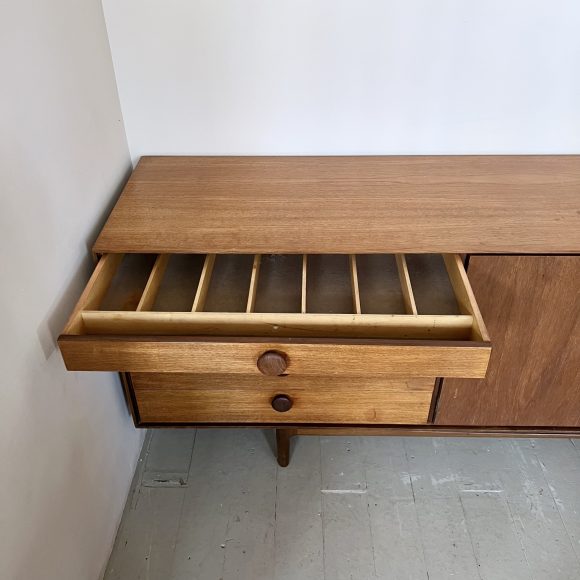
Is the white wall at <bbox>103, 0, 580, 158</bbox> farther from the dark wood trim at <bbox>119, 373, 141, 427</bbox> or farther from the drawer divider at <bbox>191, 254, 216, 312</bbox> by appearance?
the dark wood trim at <bbox>119, 373, 141, 427</bbox>

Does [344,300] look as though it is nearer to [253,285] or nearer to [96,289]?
[253,285]

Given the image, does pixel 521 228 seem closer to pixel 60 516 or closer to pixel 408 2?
pixel 408 2

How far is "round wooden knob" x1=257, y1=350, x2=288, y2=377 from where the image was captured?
85 centimetres

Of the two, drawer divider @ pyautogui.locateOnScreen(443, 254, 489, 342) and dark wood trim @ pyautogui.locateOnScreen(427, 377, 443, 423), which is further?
dark wood trim @ pyautogui.locateOnScreen(427, 377, 443, 423)

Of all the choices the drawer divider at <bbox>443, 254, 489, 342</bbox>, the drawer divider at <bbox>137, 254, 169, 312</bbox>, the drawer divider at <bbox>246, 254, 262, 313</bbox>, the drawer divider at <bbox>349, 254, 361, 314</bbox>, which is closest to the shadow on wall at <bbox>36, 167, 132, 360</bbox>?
the drawer divider at <bbox>137, 254, 169, 312</bbox>

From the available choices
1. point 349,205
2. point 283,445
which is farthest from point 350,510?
point 349,205

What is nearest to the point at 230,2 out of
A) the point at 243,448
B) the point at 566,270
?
the point at 566,270

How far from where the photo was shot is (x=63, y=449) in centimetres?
95

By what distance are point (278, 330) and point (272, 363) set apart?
6 centimetres

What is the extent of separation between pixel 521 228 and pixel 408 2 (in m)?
0.53

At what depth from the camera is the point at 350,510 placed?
4.21ft

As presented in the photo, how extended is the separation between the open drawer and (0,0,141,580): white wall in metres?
0.07

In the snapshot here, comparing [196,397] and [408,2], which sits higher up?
[408,2]

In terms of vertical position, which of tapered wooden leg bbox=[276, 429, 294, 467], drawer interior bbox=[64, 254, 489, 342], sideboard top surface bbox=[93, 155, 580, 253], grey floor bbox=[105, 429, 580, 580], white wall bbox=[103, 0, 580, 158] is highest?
white wall bbox=[103, 0, 580, 158]
